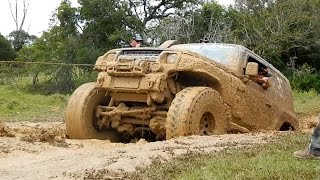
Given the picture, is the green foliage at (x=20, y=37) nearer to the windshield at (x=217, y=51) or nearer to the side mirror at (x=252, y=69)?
the windshield at (x=217, y=51)

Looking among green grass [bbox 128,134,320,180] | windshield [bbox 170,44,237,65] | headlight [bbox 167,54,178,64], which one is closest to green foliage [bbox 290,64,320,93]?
windshield [bbox 170,44,237,65]

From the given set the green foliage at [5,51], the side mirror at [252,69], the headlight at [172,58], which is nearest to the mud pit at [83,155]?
the headlight at [172,58]

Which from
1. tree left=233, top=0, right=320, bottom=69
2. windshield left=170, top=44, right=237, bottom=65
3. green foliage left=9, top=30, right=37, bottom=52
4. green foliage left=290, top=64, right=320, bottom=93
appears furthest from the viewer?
green foliage left=9, top=30, right=37, bottom=52

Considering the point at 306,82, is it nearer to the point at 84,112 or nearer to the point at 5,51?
the point at 5,51

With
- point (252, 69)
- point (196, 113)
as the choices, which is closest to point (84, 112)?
point (196, 113)

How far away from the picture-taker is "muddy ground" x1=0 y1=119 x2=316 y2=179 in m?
5.48

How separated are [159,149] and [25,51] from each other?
2932 centimetres

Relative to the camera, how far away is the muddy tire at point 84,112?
29.9 ft

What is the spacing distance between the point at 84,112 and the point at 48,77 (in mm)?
20529

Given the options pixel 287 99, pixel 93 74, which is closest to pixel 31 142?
pixel 287 99

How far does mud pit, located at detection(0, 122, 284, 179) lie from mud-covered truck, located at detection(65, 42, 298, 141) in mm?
521

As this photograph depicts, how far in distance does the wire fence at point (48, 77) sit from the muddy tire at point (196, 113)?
17.4 metres

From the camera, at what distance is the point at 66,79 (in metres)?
27.2

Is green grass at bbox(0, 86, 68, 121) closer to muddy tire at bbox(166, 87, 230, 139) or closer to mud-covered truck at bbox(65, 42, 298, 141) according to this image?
mud-covered truck at bbox(65, 42, 298, 141)
